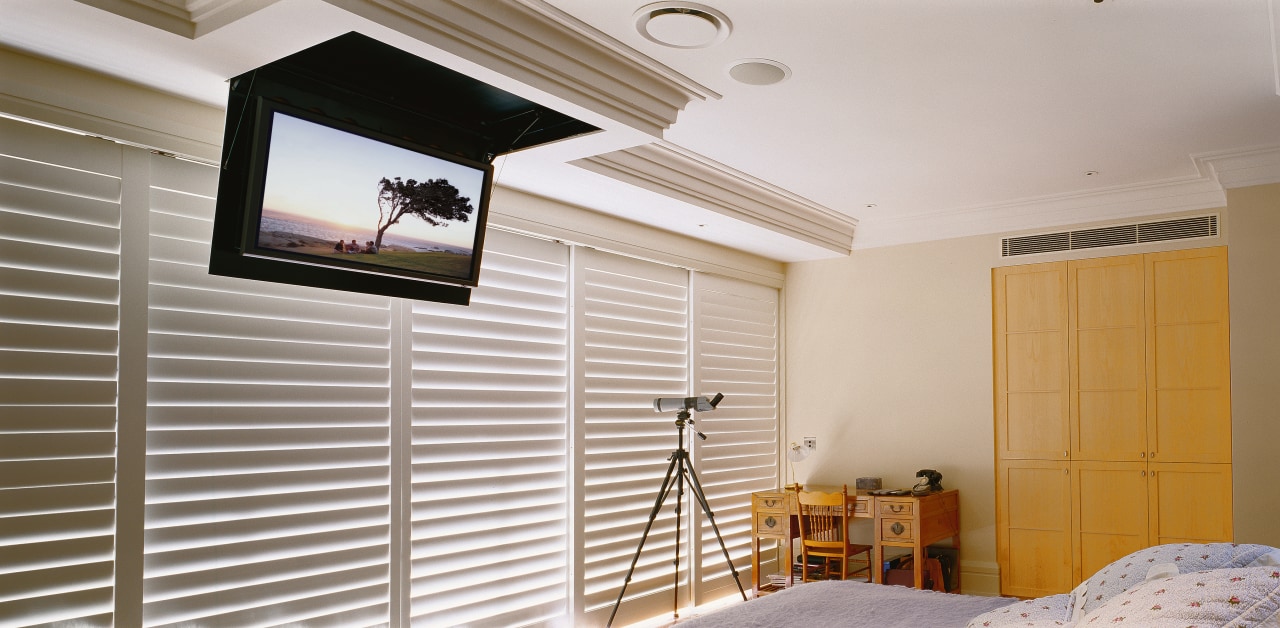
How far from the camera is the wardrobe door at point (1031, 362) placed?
5312 mm

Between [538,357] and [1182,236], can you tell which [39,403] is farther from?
[1182,236]

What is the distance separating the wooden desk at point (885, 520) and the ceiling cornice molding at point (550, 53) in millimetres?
2806

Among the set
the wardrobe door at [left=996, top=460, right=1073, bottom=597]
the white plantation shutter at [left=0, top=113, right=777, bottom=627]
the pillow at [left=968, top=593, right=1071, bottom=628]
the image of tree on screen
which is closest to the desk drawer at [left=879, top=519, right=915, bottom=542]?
the wardrobe door at [left=996, top=460, right=1073, bottom=597]

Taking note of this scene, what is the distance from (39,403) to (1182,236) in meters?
5.39

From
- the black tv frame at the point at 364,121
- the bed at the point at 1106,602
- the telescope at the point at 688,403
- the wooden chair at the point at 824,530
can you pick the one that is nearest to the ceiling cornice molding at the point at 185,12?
the black tv frame at the point at 364,121

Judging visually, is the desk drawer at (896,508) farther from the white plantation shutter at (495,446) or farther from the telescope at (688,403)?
the white plantation shutter at (495,446)

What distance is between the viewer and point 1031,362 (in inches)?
213

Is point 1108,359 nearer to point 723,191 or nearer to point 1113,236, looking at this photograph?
point 1113,236

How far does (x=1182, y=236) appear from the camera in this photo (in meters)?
4.96

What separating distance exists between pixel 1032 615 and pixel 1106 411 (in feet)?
10.0

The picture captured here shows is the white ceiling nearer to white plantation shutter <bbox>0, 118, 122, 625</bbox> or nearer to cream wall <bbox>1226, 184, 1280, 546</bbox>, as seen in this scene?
cream wall <bbox>1226, 184, 1280, 546</bbox>

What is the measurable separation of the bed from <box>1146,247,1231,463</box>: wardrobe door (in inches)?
94.5

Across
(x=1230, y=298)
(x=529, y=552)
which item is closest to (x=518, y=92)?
(x=529, y=552)

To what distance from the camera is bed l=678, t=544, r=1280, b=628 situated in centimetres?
181
